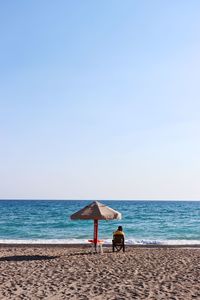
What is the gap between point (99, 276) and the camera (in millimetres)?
10344

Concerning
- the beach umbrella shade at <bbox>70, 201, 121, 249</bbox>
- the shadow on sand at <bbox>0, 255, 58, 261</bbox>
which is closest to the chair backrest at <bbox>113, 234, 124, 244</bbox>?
the beach umbrella shade at <bbox>70, 201, 121, 249</bbox>

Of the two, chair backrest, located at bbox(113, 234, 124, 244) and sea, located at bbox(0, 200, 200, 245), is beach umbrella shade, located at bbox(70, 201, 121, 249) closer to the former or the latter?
chair backrest, located at bbox(113, 234, 124, 244)

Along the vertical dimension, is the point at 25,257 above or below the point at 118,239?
below

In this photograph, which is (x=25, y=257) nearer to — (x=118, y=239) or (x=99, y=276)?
(x=118, y=239)

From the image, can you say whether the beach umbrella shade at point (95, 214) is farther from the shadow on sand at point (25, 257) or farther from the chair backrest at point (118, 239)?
the shadow on sand at point (25, 257)

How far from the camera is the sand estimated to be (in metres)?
8.46

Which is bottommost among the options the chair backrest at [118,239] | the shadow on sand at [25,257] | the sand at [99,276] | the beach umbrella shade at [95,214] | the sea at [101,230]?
the sea at [101,230]

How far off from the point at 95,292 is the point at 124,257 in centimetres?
561

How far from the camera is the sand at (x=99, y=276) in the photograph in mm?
8461

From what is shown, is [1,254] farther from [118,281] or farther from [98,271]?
[118,281]

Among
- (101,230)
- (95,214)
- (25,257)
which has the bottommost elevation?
(101,230)

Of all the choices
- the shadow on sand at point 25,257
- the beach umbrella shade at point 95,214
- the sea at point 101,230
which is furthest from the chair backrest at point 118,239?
the sea at point 101,230

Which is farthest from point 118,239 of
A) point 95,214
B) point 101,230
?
point 101,230

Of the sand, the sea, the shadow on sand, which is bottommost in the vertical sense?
the sea
